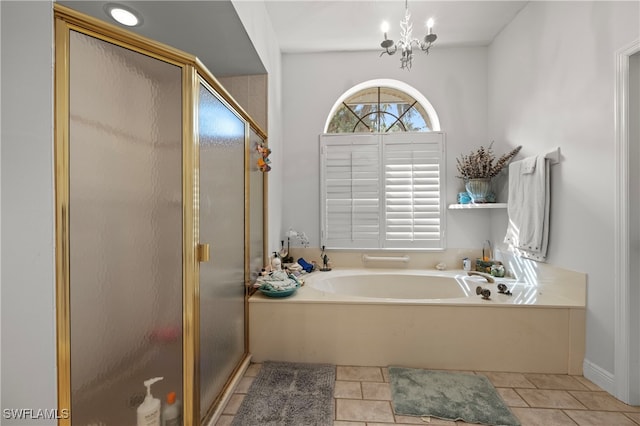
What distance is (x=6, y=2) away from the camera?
78 centimetres

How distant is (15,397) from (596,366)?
9.08ft

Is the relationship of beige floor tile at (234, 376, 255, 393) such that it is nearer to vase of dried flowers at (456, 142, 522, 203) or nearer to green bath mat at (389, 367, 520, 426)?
green bath mat at (389, 367, 520, 426)

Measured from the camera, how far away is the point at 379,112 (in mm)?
3125

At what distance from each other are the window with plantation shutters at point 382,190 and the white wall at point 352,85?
0.13 meters

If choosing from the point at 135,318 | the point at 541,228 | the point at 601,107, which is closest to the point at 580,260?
the point at 541,228

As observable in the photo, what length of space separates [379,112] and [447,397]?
265 centimetres

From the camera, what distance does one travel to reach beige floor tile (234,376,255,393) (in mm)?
1680

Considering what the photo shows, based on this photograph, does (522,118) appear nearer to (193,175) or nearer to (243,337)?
(193,175)

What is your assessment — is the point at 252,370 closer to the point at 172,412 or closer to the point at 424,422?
the point at 172,412

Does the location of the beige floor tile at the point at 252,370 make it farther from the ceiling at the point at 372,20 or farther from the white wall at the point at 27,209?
the ceiling at the point at 372,20

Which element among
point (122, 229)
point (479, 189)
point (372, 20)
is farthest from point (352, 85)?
point (122, 229)

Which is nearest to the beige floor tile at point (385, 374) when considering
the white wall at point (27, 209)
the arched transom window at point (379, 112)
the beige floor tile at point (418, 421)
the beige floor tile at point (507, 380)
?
the beige floor tile at point (418, 421)

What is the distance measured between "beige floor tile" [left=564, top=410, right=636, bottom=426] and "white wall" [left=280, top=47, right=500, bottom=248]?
5.26 feet

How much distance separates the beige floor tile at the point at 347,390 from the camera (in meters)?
1.62
